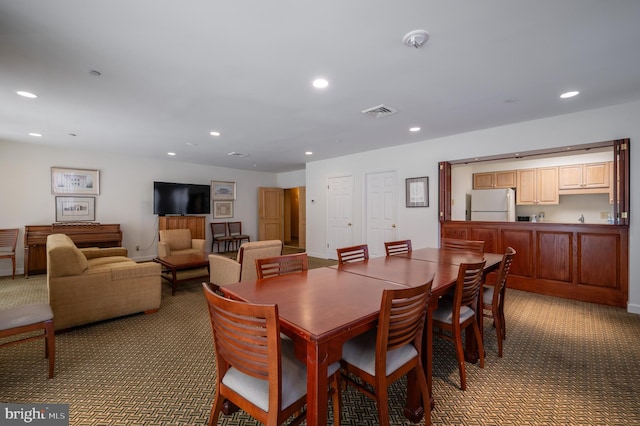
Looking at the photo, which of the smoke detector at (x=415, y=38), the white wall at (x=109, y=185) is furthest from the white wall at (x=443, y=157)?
the smoke detector at (x=415, y=38)

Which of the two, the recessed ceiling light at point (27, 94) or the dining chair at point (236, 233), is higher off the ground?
Result: the recessed ceiling light at point (27, 94)

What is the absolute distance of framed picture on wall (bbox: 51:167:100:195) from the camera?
18.3 feet

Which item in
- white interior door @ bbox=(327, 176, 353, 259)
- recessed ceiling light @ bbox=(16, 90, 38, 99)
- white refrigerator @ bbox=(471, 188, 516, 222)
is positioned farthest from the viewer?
white interior door @ bbox=(327, 176, 353, 259)

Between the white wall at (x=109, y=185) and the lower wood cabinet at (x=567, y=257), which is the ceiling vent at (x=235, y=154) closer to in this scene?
the white wall at (x=109, y=185)

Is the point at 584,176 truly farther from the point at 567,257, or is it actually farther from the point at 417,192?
the point at 417,192

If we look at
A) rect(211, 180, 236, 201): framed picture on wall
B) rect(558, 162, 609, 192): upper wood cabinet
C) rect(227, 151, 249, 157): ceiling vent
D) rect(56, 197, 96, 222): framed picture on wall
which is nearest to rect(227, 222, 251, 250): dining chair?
rect(211, 180, 236, 201): framed picture on wall

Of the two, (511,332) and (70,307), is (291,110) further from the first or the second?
(511,332)

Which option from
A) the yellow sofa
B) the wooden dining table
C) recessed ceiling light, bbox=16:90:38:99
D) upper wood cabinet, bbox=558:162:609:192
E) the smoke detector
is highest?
recessed ceiling light, bbox=16:90:38:99

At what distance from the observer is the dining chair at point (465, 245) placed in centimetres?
332

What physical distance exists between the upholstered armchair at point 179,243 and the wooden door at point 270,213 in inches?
107

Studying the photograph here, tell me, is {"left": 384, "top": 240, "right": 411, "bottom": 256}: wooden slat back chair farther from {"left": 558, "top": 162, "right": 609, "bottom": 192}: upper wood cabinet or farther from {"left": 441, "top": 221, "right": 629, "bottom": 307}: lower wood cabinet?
{"left": 558, "top": 162, "right": 609, "bottom": 192}: upper wood cabinet

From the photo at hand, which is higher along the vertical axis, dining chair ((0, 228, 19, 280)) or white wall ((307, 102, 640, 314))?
white wall ((307, 102, 640, 314))

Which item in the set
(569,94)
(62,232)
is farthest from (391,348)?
(62,232)

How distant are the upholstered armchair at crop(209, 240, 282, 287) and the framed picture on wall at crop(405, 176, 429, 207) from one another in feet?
9.12
